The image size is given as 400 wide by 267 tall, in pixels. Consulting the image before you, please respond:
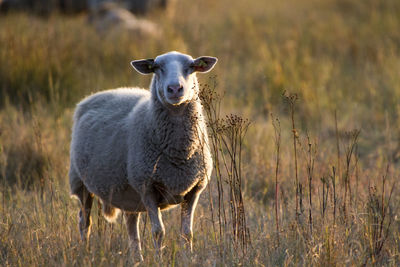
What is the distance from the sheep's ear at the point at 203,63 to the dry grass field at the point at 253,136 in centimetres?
29

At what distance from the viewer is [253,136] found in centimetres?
643

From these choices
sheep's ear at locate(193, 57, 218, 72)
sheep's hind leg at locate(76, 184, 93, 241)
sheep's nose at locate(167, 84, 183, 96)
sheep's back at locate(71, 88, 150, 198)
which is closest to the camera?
sheep's nose at locate(167, 84, 183, 96)

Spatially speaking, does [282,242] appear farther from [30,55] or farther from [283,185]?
[30,55]

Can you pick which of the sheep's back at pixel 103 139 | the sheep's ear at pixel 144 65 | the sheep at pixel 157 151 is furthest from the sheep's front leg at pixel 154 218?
the sheep's ear at pixel 144 65

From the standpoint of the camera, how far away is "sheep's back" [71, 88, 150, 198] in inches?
159

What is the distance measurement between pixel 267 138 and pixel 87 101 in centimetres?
221

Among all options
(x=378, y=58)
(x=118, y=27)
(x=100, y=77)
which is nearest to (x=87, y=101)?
(x=100, y=77)

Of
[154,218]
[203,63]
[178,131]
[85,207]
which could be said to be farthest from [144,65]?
[85,207]

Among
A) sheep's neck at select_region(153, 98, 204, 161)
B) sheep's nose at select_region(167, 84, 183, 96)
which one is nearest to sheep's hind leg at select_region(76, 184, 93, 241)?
sheep's neck at select_region(153, 98, 204, 161)

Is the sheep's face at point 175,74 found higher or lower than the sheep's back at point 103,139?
higher

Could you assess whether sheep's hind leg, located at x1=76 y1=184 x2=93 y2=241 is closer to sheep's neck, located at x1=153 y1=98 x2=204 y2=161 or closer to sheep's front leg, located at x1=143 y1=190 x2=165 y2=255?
sheep's front leg, located at x1=143 y1=190 x2=165 y2=255

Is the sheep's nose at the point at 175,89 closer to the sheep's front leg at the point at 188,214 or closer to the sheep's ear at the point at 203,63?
the sheep's ear at the point at 203,63

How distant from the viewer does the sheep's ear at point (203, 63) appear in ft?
12.7

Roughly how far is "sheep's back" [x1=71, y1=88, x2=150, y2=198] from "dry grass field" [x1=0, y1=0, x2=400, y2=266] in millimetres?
277
